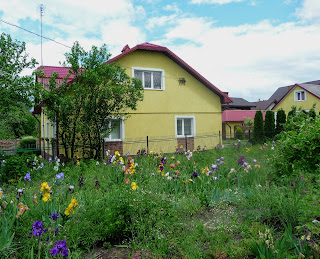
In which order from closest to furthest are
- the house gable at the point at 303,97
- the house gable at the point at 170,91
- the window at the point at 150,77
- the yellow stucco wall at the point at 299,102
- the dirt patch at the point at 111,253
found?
the dirt patch at the point at 111,253
the house gable at the point at 170,91
the window at the point at 150,77
the yellow stucco wall at the point at 299,102
the house gable at the point at 303,97

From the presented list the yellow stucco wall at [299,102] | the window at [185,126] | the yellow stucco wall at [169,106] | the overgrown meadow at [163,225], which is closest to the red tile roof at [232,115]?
the yellow stucco wall at [299,102]

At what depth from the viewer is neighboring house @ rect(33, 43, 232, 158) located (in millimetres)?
12914

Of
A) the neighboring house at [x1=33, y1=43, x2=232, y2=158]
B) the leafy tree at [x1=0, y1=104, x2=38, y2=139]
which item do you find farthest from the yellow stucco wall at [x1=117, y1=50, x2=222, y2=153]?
the leafy tree at [x1=0, y1=104, x2=38, y2=139]

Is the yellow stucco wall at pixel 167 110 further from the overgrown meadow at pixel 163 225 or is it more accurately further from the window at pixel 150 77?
the overgrown meadow at pixel 163 225

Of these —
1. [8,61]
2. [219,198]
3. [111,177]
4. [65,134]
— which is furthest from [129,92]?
[219,198]

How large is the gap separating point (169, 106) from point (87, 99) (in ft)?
15.2

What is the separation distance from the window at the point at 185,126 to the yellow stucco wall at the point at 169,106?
22 cm

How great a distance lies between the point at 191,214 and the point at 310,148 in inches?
72.9

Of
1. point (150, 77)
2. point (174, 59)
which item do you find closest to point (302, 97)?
point (174, 59)

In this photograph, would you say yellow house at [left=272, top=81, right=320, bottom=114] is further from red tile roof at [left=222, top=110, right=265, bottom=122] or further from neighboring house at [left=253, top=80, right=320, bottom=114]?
red tile roof at [left=222, top=110, right=265, bottom=122]

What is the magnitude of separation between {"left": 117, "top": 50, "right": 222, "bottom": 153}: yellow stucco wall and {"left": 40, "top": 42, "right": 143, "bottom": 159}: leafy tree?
2.01 m

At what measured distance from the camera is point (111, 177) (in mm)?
6176

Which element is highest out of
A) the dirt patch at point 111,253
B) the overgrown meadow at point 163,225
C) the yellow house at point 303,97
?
the yellow house at point 303,97

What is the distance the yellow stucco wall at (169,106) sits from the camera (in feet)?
43.1
